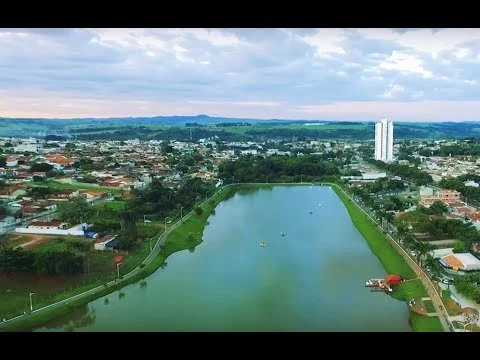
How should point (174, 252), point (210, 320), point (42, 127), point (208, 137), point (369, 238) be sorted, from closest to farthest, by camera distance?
point (210, 320) → point (174, 252) → point (369, 238) → point (42, 127) → point (208, 137)

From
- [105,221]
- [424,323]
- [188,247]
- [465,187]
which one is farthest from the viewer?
[465,187]

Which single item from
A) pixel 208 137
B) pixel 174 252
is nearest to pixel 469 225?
pixel 174 252

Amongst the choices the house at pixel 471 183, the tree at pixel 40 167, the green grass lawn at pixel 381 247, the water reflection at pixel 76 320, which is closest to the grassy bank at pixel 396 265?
the green grass lawn at pixel 381 247

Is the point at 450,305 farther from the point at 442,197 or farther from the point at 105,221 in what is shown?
the point at 442,197

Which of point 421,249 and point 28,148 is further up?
point 28,148

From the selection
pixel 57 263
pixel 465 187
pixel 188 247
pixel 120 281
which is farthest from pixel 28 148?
pixel 465 187

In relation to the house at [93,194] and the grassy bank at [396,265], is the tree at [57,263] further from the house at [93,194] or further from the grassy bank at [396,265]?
the house at [93,194]
